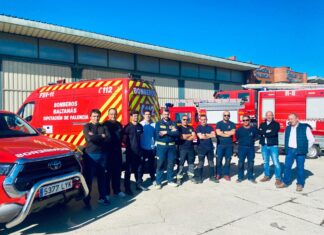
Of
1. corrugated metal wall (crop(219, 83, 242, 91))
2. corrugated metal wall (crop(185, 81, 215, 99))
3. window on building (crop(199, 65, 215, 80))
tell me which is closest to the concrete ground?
corrugated metal wall (crop(185, 81, 215, 99))

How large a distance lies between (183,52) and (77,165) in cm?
1431

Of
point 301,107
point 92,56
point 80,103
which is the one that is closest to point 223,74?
point 92,56

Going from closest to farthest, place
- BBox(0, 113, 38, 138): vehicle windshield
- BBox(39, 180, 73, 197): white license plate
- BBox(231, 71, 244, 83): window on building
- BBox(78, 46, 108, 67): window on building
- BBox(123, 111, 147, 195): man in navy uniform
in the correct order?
BBox(39, 180, 73, 197): white license plate, BBox(0, 113, 38, 138): vehicle windshield, BBox(123, 111, 147, 195): man in navy uniform, BBox(78, 46, 108, 67): window on building, BBox(231, 71, 244, 83): window on building

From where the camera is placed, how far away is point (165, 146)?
20.1 ft

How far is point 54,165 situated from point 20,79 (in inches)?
394

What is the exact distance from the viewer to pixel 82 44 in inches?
555

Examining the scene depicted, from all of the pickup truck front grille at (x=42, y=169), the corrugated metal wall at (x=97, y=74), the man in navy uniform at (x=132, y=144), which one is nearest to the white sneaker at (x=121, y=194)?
the man in navy uniform at (x=132, y=144)

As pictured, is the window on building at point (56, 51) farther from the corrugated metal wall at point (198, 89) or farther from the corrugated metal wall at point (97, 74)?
the corrugated metal wall at point (198, 89)

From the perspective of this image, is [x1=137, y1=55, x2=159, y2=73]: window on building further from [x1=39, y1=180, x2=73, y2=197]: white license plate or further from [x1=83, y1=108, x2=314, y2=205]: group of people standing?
[x1=39, y1=180, x2=73, y2=197]: white license plate

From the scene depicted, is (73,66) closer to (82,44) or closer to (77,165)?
(82,44)

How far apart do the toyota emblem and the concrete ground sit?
3.05 ft

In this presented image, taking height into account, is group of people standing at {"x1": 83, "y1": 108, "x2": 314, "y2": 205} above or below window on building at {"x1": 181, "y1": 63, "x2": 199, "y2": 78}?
below

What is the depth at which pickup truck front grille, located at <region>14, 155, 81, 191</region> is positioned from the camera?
342 centimetres

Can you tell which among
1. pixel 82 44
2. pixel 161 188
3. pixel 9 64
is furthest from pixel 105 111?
pixel 82 44
